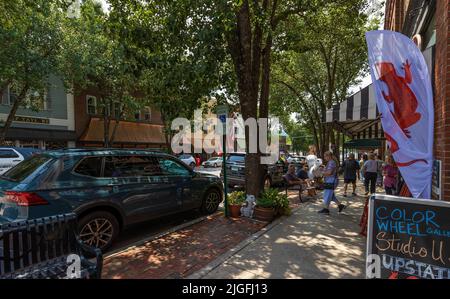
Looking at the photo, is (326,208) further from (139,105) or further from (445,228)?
(139,105)

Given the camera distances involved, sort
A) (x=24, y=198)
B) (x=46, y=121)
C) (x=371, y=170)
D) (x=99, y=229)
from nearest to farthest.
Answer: (x=24, y=198) < (x=99, y=229) < (x=371, y=170) < (x=46, y=121)

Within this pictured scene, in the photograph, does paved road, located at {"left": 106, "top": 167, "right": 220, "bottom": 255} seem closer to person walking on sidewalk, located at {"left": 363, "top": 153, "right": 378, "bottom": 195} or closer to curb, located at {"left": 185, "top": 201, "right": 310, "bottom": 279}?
curb, located at {"left": 185, "top": 201, "right": 310, "bottom": 279}

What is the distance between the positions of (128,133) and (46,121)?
19.6 feet

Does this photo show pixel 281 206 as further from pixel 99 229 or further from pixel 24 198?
pixel 24 198

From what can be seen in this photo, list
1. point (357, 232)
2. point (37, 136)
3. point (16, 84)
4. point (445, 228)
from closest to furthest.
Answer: point (445, 228) < point (357, 232) < point (16, 84) < point (37, 136)

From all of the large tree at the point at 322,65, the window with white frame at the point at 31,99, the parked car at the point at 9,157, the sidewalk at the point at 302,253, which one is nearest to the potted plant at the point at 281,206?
the sidewalk at the point at 302,253

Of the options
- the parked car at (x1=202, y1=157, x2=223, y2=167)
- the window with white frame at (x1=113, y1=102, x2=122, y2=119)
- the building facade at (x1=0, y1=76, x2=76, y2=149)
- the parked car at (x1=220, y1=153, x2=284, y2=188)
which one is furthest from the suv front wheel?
the parked car at (x1=202, y1=157, x2=223, y2=167)

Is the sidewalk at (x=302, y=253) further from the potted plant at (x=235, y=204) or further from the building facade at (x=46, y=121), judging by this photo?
the building facade at (x=46, y=121)

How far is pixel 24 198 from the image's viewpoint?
381cm

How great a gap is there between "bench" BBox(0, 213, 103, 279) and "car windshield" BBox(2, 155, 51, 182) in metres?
1.81

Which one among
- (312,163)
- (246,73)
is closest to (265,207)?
(246,73)

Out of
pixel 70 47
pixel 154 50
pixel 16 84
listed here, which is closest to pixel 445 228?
pixel 154 50

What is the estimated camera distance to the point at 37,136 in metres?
17.2

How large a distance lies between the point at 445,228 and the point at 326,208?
15.5 feet
